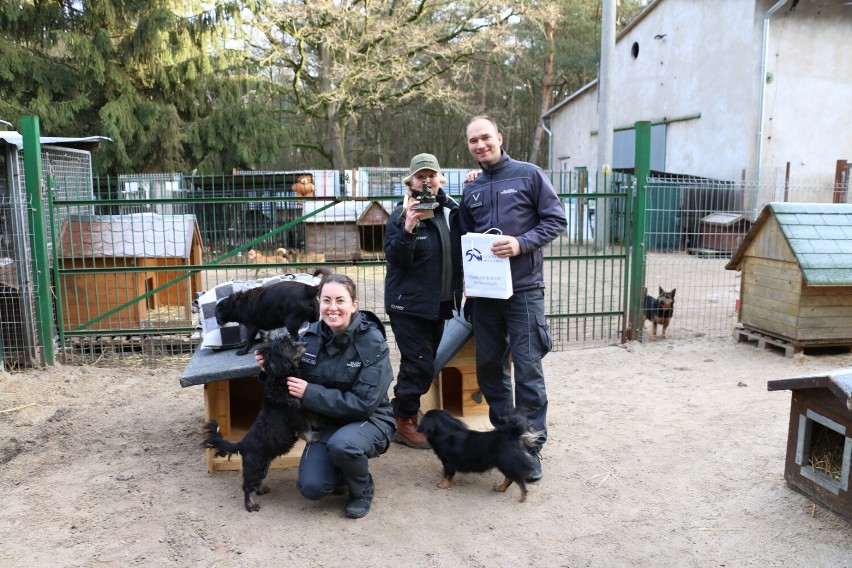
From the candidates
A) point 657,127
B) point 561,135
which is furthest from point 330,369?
point 561,135

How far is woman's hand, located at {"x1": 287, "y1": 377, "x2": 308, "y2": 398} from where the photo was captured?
340 cm

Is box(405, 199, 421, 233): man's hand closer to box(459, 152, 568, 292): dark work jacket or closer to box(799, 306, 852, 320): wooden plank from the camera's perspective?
box(459, 152, 568, 292): dark work jacket

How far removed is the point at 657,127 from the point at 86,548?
18609 millimetres

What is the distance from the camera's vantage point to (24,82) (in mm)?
15141

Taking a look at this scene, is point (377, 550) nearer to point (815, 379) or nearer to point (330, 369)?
point (330, 369)

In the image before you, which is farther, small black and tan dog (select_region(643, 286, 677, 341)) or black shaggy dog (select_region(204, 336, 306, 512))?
small black and tan dog (select_region(643, 286, 677, 341))

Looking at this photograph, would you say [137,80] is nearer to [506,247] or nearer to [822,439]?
[506,247]

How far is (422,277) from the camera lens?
414 centimetres

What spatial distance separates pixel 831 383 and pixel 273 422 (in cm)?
285

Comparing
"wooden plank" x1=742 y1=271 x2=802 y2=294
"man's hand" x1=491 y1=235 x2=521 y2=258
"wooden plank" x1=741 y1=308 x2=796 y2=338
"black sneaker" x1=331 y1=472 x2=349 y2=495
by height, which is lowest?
"black sneaker" x1=331 y1=472 x2=349 y2=495

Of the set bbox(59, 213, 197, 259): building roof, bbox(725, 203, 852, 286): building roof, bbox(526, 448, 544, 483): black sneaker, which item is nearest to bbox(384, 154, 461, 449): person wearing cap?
bbox(526, 448, 544, 483): black sneaker

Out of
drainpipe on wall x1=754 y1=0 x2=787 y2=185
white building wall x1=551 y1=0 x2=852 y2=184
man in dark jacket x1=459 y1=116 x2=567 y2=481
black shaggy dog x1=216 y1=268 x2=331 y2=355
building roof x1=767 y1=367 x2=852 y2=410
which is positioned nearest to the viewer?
building roof x1=767 y1=367 x2=852 y2=410

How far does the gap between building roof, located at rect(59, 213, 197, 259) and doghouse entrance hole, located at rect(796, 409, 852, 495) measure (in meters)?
5.84

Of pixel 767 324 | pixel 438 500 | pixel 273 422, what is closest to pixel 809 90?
pixel 767 324
